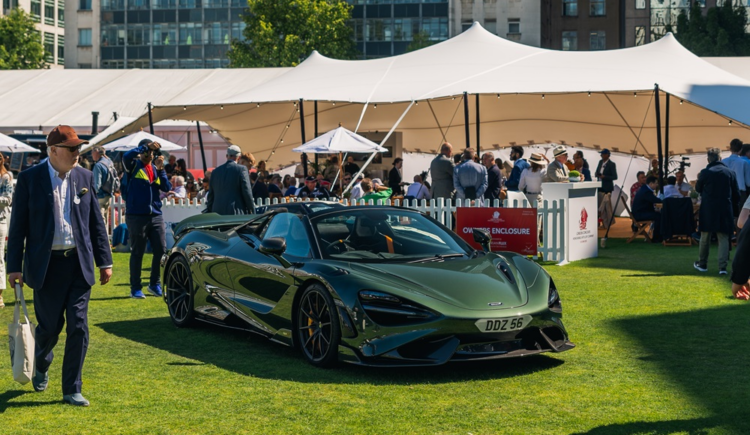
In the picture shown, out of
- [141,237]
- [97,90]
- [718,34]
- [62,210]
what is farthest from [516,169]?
[718,34]

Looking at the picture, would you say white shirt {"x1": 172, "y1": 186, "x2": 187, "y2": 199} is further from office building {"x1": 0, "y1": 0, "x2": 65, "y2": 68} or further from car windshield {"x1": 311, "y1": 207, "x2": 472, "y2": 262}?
office building {"x1": 0, "y1": 0, "x2": 65, "y2": 68}

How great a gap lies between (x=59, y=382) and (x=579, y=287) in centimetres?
767

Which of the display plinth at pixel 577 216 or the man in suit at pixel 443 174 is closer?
the display plinth at pixel 577 216

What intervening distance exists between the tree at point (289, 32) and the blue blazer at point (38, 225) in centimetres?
6619

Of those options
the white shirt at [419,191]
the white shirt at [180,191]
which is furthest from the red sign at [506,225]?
the white shirt at [180,191]

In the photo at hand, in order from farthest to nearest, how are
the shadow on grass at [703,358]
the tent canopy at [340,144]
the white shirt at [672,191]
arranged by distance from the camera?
the tent canopy at [340,144] < the white shirt at [672,191] < the shadow on grass at [703,358]

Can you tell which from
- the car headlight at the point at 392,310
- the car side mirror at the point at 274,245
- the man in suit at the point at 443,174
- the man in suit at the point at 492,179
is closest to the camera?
the car headlight at the point at 392,310

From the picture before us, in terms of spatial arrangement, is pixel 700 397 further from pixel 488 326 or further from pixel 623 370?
pixel 488 326

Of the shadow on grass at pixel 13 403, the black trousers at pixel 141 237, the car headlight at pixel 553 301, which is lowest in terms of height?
the shadow on grass at pixel 13 403

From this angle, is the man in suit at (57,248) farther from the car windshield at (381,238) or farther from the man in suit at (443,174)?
the man in suit at (443,174)

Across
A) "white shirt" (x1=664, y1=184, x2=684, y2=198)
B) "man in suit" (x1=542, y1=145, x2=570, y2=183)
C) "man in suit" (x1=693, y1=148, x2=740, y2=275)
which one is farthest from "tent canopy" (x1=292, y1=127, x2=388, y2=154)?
"man in suit" (x1=693, y1=148, x2=740, y2=275)

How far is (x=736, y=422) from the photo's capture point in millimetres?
6066

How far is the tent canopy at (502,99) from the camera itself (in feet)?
73.2

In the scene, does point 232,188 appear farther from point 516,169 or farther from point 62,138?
point 516,169
